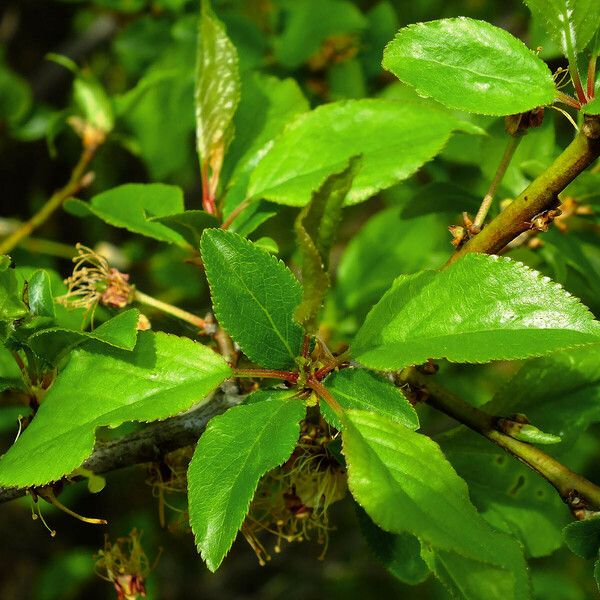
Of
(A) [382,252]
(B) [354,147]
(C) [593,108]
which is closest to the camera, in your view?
(C) [593,108]

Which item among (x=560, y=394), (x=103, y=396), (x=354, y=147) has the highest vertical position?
(x=354, y=147)

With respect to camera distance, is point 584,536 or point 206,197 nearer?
point 584,536

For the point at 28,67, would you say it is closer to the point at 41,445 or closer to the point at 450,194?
the point at 450,194

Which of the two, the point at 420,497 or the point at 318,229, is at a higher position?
the point at 318,229

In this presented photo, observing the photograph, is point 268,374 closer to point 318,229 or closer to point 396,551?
point 318,229

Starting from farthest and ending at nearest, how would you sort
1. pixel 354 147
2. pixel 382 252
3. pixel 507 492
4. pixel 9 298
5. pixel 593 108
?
1. pixel 382 252
2. pixel 507 492
3. pixel 354 147
4. pixel 9 298
5. pixel 593 108

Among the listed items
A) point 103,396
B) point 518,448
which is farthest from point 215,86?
point 518,448
